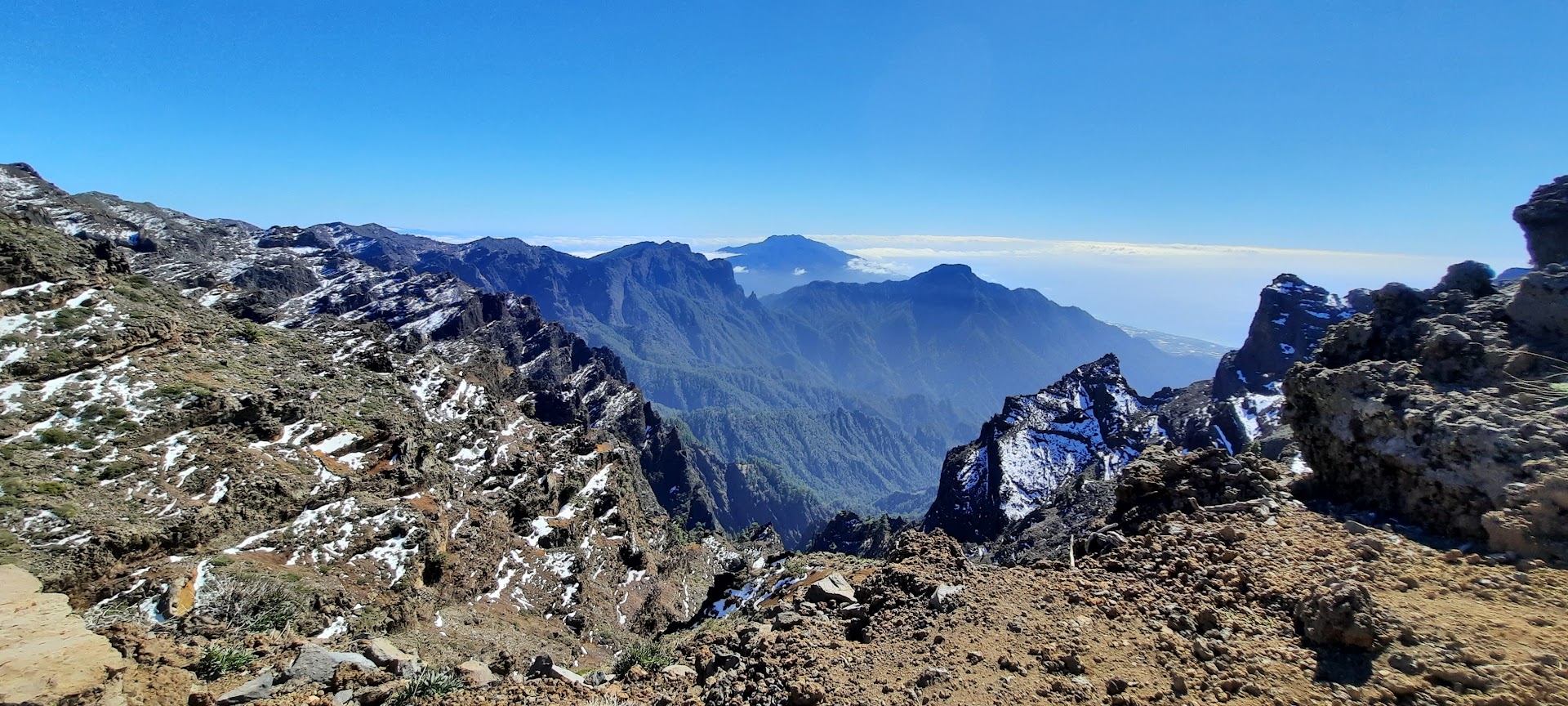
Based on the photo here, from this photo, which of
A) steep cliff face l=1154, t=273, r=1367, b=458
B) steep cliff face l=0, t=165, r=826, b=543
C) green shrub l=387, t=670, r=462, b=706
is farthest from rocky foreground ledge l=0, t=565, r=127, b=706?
steep cliff face l=1154, t=273, r=1367, b=458

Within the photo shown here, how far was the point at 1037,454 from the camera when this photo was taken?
9225 cm

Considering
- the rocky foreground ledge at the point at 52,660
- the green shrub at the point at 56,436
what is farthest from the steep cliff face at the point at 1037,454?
the green shrub at the point at 56,436

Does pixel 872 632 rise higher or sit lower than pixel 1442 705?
lower

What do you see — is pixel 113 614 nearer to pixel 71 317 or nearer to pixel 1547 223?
pixel 71 317

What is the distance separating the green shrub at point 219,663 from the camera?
1138 centimetres

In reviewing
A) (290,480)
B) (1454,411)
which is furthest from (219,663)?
(1454,411)

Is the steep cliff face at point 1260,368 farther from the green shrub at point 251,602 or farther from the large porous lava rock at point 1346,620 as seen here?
the green shrub at point 251,602

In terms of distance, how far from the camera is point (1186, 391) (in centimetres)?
11931

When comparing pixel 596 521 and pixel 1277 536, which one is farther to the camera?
pixel 596 521

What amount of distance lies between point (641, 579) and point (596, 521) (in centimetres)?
660

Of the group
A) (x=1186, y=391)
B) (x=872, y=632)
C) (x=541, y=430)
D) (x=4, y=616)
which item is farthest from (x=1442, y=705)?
(x=1186, y=391)

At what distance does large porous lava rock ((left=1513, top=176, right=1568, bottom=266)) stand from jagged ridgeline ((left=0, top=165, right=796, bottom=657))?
4056 centimetres

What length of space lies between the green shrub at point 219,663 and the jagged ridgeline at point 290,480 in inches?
366

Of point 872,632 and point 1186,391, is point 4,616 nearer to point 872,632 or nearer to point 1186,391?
point 872,632
